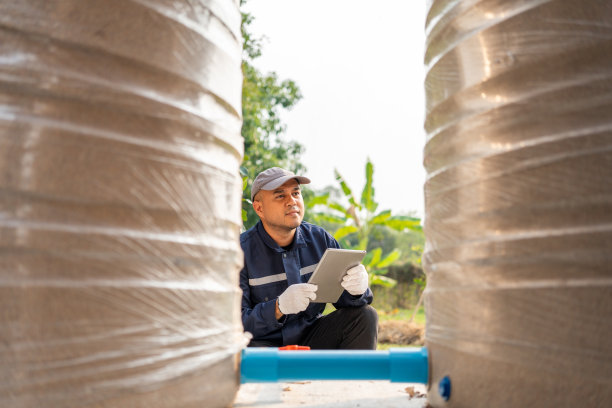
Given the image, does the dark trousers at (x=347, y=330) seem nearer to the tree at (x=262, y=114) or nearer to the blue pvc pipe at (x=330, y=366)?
the blue pvc pipe at (x=330, y=366)

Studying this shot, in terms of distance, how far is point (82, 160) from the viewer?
940 millimetres

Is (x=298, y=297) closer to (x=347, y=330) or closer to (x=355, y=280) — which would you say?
(x=355, y=280)

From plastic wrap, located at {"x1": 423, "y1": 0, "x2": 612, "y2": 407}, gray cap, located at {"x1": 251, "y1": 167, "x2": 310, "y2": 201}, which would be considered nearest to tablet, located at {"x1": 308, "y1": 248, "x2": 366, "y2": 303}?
gray cap, located at {"x1": 251, "y1": 167, "x2": 310, "y2": 201}

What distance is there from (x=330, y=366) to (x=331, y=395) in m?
0.22

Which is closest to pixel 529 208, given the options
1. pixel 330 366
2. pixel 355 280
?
pixel 330 366

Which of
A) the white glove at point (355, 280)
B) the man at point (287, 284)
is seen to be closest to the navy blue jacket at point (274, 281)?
the man at point (287, 284)

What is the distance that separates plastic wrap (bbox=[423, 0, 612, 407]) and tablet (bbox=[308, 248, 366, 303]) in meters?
1.58

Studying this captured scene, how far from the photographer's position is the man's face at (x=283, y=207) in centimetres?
342

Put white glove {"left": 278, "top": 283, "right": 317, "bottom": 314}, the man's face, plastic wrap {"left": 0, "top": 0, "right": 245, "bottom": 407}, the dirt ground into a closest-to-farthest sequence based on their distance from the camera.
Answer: plastic wrap {"left": 0, "top": 0, "right": 245, "bottom": 407}
white glove {"left": 278, "top": 283, "right": 317, "bottom": 314}
the man's face
the dirt ground

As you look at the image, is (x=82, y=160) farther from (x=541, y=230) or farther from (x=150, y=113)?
(x=541, y=230)

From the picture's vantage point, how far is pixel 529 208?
1021 millimetres

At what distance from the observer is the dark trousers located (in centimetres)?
328

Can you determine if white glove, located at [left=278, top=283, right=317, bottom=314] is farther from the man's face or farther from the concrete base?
the concrete base

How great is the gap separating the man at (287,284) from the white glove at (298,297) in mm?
82
